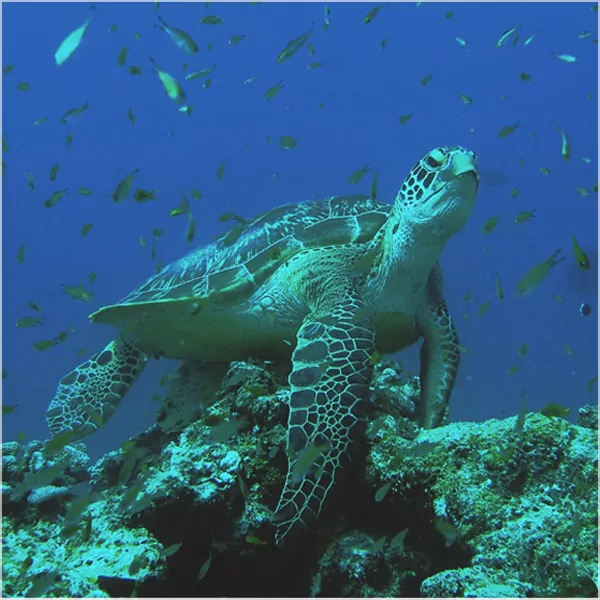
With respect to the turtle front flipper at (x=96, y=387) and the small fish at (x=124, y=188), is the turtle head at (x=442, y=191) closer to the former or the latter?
the small fish at (x=124, y=188)

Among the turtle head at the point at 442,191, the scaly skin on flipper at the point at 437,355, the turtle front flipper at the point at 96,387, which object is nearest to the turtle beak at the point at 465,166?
the turtle head at the point at 442,191

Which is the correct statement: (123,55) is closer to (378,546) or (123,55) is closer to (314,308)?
(314,308)

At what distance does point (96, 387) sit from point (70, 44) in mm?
3854

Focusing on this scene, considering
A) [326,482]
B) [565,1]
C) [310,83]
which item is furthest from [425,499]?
[310,83]

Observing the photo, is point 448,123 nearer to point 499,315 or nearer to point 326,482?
point 499,315

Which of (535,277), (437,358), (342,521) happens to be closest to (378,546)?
(342,521)

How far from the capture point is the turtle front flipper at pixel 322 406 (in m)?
Result: 3.07

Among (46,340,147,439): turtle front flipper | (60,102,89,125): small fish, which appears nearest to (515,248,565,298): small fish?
(46,340,147,439): turtle front flipper

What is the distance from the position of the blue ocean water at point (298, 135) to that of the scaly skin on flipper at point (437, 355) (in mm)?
48273

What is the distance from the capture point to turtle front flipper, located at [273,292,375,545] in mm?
3066

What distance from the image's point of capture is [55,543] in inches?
122

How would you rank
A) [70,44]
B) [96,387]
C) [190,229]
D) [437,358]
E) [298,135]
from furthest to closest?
[298,135] < [96,387] < [437,358] < [190,229] < [70,44]

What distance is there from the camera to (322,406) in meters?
3.41

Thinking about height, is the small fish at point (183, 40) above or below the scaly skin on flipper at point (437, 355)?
above
